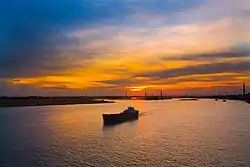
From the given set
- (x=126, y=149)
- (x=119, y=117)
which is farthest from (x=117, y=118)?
(x=126, y=149)

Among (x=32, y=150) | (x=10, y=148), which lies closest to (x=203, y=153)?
(x=32, y=150)

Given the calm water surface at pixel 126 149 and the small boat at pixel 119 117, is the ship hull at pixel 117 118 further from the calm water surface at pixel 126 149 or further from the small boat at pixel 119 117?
the calm water surface at pixel 126 149

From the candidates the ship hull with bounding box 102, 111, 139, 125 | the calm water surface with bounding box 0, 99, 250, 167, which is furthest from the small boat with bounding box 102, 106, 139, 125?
the calm water surface with bounding box 0, 99, 250, 167

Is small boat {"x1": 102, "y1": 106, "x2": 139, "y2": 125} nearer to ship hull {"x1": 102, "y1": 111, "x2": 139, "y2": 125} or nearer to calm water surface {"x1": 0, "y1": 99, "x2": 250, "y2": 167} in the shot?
ship hull {"x1": 102, "y1": 111, "x2": 139, "y2": 125}

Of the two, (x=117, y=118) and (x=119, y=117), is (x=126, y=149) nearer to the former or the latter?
(x=117, y=118)

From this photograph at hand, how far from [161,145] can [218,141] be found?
7.70 m

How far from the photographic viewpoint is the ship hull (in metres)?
66.8

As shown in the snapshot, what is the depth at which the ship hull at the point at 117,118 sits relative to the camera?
66812 millimetres

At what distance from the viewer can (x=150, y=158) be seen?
31969 millimetres

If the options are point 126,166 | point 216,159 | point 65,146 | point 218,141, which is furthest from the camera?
point 218,141

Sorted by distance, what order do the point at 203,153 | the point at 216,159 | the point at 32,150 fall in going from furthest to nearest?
1. the point at 32,150
2. the point at 203,153
3. the point at 216,159

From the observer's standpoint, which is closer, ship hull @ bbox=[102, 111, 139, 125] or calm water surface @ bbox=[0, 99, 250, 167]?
calm water surface @ bbox=[0, 99, 250, 167]

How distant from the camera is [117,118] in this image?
70.0 m

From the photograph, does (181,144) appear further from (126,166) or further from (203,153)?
(126,166)
